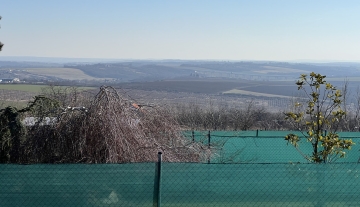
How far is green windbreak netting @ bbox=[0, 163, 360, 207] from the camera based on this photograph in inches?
225

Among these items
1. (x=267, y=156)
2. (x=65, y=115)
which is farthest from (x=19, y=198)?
(x=267, y=156)

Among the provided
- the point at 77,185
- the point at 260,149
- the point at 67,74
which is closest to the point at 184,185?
the point at 77,185

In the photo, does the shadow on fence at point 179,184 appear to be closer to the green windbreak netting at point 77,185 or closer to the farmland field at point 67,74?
the green windbreak netting at point 77,185

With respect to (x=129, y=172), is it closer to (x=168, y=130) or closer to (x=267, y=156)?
(x=168, y=130)

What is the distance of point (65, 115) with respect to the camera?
8062 millimetres

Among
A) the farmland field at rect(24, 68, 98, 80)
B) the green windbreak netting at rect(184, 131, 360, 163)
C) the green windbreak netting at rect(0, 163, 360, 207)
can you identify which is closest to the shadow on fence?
the green windbreak netting at rect(0, 163, 360, 207)

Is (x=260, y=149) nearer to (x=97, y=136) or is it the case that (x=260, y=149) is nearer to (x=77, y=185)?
(x=97, y=136)

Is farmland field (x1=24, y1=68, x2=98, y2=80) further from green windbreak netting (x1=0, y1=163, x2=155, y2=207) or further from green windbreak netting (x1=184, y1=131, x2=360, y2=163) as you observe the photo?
green windbreak netting (x1=0, y1=163, x2=155, y2=207)

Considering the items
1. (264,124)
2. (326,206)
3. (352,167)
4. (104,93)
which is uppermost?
(104,93)

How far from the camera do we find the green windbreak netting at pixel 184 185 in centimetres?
571

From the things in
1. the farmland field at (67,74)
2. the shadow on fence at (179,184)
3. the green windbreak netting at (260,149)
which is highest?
the shadow on fence at (179,184)

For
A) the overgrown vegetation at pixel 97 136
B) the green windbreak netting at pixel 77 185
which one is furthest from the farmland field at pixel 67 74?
the green windbreak netting at pixel 77 185

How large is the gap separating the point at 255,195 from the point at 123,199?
5.77 ft

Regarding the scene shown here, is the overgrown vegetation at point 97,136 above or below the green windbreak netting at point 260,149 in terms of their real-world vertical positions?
above
